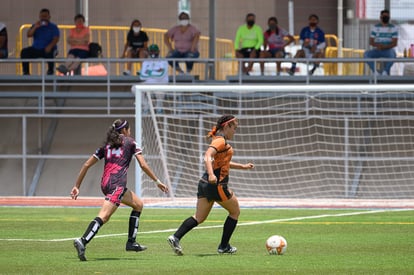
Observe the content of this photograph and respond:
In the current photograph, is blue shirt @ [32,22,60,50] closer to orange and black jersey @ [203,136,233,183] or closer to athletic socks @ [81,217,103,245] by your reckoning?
orange and black jersey @ [203,136,233,183]

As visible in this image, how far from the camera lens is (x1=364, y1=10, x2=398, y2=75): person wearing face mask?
94.4 ft

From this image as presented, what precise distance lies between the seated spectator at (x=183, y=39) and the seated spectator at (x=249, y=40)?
118 cm

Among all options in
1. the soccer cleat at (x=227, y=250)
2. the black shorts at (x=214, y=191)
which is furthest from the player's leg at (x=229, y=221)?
the black shorts at (x=214, y=191)

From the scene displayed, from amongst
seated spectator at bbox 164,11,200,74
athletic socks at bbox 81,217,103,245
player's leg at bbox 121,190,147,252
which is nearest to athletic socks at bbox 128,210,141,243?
player's leg at bbox 121,190,147,252

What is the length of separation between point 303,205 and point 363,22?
13234 millimetres

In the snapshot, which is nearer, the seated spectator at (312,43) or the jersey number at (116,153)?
the jersey number at (116,153)

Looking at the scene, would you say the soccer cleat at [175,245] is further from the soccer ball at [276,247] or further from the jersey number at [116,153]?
the jersey number at [116,153]

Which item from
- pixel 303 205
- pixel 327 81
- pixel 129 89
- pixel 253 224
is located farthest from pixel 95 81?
pixel 253 224

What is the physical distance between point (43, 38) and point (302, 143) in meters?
7.68

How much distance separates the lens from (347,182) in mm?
27984

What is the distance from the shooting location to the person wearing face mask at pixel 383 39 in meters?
28.8

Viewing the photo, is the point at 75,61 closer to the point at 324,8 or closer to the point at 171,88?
the point at 171,88

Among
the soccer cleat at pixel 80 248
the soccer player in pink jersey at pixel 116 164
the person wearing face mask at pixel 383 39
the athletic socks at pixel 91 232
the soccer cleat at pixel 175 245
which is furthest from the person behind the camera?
the person wearing face mask at pixel 383 39

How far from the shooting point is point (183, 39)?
95.8 feet
